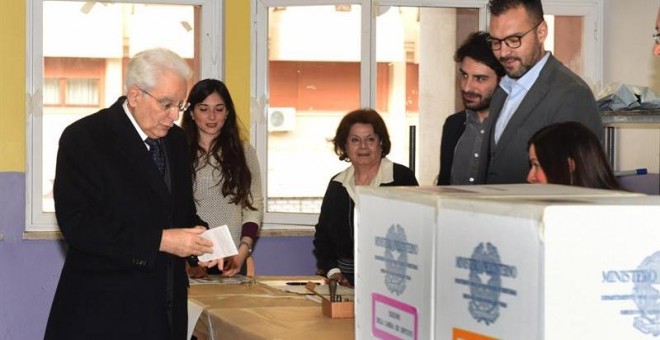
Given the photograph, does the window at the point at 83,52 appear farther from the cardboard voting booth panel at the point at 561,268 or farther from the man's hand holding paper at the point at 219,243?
the cardboard voting booth panel at the point at 561,268

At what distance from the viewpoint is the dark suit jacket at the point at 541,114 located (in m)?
3.01

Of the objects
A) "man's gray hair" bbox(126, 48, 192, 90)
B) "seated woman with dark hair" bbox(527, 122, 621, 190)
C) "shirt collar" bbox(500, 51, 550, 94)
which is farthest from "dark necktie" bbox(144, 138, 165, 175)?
"seated woman with dark hair" bbox(527, 122, 621, 190)

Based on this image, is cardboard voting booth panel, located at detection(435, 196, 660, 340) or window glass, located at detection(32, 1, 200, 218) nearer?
cardboard voting booth panel, located at detection(435, 196, 660, 340)

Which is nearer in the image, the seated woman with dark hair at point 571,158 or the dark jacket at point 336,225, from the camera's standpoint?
the seated woman with dark hair at point 571,158

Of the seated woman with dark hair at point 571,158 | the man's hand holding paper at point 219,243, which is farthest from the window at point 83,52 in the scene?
the seated woman with dark hair at point 571,158

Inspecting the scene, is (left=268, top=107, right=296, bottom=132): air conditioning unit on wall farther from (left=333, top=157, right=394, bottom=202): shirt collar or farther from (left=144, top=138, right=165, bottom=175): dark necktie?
(left=144, top=138, right=165, bottom=175): dark necktie

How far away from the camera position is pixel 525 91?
3.18 metres

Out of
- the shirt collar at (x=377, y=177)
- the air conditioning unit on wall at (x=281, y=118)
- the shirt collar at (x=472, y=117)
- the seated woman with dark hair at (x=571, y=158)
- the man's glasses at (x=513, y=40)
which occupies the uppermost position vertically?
the man's glasses at (x=513, y=40)

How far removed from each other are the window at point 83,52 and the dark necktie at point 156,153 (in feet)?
10.1

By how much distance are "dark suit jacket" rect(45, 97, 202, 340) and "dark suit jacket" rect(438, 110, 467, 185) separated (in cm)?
161

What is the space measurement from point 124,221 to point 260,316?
67 centimetres

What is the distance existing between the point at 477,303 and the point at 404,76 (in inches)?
195

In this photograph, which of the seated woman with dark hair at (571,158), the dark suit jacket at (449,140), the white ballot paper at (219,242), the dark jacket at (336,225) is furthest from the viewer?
the dark jacket at (336,225)

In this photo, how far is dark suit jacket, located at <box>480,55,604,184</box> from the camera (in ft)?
9.87
